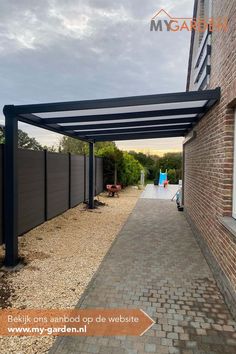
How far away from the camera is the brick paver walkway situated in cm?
244

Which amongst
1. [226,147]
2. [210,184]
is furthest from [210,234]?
[226,147]

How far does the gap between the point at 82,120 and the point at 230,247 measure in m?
3.99

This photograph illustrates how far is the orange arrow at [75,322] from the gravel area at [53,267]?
12 centimetres

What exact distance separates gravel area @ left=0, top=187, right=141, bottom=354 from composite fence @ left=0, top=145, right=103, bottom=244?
0.39m

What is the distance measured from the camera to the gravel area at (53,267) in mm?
3117

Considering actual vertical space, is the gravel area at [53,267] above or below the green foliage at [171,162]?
below

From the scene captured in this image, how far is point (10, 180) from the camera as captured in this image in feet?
14.1

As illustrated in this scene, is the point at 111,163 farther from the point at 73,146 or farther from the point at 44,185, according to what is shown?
the point at 44,185

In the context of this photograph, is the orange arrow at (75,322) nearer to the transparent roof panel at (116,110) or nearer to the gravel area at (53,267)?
the gravel area at (53,267)

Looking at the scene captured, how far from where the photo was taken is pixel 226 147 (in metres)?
3.65

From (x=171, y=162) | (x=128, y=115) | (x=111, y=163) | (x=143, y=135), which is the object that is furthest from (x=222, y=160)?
(x=171, y=162)

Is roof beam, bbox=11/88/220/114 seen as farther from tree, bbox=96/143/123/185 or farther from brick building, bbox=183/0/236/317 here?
tree, bbox=96/143/123/185

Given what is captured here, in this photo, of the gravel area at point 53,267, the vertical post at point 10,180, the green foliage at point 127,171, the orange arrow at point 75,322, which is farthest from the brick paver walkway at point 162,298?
the green foliage at point 127,171

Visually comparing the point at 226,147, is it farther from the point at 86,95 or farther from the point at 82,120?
the point at 86,95
